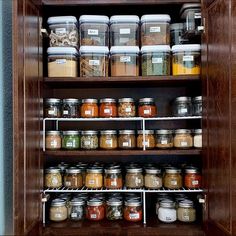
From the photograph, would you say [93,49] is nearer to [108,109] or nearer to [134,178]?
[108,109]

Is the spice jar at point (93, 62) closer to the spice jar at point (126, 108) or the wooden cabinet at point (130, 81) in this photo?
the wooden cabinet at point (130, 81)

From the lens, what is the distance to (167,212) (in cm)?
151

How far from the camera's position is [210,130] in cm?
133

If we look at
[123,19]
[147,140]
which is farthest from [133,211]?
[123,19]

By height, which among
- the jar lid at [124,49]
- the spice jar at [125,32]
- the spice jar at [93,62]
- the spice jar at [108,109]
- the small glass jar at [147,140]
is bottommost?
the small glass jar at [147,140]

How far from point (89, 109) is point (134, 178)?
415 mm

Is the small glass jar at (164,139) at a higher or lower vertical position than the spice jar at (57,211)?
higher

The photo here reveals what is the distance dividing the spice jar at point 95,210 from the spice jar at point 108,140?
10.9 inches

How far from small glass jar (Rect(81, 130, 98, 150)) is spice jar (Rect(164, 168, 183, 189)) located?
0.39 metres

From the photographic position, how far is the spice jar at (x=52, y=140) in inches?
59.7

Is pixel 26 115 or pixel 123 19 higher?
pixel 123 19

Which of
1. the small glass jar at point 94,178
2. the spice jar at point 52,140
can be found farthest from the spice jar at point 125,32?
the small glass jar at point 94,178

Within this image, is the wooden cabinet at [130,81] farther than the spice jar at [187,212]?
No

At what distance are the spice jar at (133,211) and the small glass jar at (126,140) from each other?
274mm
